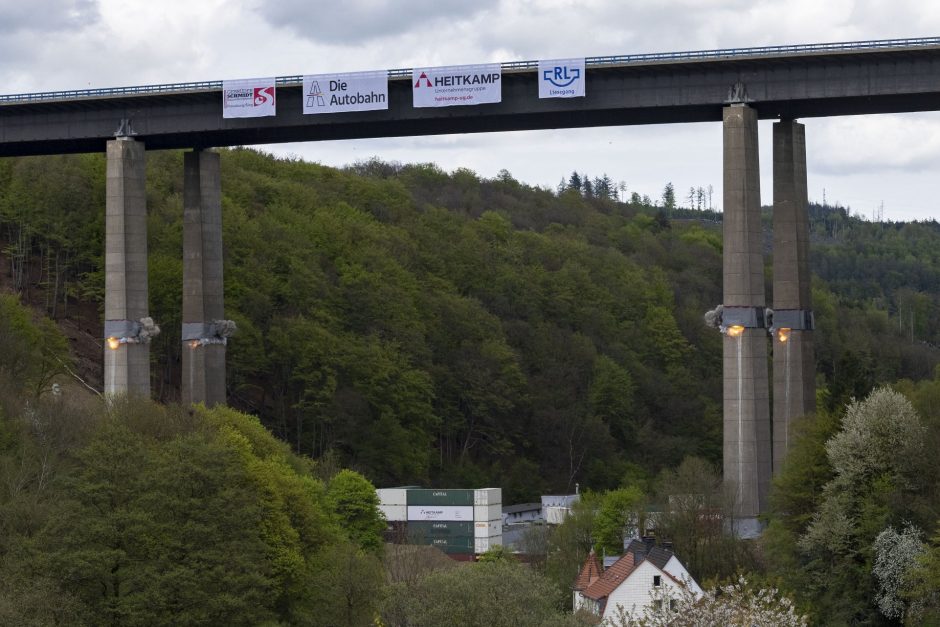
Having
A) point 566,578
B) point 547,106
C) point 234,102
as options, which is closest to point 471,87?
point 547,106

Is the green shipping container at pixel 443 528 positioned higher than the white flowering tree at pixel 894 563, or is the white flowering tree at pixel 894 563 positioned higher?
the white flowering tree at pixel 894 563

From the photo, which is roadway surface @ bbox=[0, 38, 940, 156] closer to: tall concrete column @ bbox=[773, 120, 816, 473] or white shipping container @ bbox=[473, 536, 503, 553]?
tall concrete column @ bbox=[773, 120, 816, 473]

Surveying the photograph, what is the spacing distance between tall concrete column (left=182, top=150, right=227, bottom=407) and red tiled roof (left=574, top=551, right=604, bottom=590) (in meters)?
19.0

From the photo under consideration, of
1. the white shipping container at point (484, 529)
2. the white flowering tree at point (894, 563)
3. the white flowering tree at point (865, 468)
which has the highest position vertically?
the white flowering tree at point (865, 468)

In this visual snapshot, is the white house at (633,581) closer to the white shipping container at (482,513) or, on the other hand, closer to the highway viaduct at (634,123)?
the highway viaduct at (634,123)

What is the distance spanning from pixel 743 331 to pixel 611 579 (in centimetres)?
1120

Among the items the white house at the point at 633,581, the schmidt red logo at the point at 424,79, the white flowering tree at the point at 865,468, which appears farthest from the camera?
the schmidt red logo at the point at 424,79

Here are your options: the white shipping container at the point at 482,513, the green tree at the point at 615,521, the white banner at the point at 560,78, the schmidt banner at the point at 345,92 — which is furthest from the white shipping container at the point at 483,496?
the white banner at the point at 560,78

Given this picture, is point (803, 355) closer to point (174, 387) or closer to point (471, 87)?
point (471, 87)

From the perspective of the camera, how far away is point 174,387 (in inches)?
4707

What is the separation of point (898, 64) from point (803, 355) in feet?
44.8

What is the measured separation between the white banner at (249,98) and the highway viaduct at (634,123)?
34.3 inches

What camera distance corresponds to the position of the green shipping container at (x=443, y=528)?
4264 inches

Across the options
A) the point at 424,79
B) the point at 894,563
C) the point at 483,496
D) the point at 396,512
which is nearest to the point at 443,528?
the point at 483,496
